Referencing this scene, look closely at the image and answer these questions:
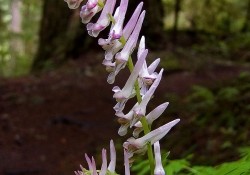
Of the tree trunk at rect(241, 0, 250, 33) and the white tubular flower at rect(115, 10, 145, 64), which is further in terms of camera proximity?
the tree trunk at rect(241, 0, 250, 33)

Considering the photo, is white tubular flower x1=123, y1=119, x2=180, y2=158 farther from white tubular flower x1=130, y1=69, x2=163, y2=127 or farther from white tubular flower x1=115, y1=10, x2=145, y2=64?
white tubular flower x1=115, y1=10, x2=145, y2=64

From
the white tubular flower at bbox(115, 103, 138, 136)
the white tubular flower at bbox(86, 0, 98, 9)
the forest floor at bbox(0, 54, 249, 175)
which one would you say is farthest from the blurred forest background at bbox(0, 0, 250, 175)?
the white tubular flower at bbox(86, 0, 98, 9)

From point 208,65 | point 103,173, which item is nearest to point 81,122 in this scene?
point 208,65

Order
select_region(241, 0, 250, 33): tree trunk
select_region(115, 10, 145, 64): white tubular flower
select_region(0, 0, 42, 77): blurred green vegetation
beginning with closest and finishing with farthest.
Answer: select_region(115, 10, 145, 64): white tubular flower
select_region(241, 0, 250, 33): tree trunk
select_region(0, 0, 42, 77): blurred green vegetation

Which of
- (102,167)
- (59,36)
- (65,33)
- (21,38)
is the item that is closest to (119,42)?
(102,167)

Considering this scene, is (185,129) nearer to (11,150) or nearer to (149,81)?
(11,150)

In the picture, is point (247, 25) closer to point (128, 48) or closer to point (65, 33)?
point (65, 33)

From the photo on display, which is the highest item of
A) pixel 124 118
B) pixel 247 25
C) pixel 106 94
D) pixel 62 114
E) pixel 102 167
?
pixel 247 25
